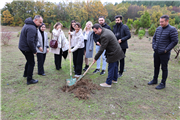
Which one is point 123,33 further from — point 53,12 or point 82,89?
point 53,12

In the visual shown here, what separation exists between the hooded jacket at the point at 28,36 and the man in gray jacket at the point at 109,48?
156cm

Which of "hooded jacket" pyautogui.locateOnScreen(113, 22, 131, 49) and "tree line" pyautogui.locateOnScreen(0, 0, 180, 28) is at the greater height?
"tree line" pyautogui.locateOnScreen(0, 0, 180, 28)

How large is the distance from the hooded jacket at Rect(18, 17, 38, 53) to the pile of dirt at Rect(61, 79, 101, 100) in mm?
1409

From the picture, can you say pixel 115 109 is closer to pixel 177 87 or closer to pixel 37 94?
pixel 37 94

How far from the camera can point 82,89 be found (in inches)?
135

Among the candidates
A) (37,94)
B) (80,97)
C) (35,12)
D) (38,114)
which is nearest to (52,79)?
(37,94)

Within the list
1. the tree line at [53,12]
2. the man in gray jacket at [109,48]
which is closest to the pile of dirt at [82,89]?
the man in gray jacket at [109,48]

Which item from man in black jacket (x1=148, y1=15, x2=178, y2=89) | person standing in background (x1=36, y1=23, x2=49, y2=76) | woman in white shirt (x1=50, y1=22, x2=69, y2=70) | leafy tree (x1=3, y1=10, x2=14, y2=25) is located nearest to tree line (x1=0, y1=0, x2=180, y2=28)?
leafy tree (x1=3, y1=10, x2=14, y2=25)

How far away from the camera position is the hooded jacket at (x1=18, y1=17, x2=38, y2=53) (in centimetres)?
331

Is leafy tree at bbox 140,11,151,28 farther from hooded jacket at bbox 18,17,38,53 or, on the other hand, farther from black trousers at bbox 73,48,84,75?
hooded jacket at bbox 18,17,38,53

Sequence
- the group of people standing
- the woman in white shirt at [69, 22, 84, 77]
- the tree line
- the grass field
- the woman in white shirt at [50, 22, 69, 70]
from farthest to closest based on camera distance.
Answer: the tree line < the woman in white shirt at [50, 22, 69, 70] < the woman in white shirt at [69, 22, 84, 77] < the group of people standing < the grass field

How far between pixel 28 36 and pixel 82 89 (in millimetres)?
1944

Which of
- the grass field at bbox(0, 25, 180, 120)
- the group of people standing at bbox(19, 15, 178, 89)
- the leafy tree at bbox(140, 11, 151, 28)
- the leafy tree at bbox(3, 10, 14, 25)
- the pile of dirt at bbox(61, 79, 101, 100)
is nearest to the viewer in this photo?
the grass field at bbox(0, 25, 180, 120)

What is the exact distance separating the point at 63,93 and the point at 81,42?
1629mm
